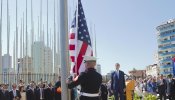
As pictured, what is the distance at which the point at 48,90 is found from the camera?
77.7 feet

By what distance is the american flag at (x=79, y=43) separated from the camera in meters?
8.02

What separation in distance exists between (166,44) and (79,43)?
6216 inches

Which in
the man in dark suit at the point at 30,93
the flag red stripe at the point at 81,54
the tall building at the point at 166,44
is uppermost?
the tall building at the point at 166,44

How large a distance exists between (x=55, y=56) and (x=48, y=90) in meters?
9.91

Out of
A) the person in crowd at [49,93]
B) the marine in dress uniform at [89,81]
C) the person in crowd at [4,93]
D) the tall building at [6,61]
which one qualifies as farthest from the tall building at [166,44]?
the marine in dress uniform at [89,81]

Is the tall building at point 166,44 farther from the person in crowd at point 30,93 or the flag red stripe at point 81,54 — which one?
the flag red stripe at point 81,54

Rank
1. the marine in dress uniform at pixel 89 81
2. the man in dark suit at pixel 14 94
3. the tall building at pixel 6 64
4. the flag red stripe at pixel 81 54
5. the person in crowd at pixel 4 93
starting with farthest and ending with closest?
1. the tall building at pixel 6 64
2. the man in dark suit at pixel 14 94
3. the person in crowd at pixel 4 93
4. the flag red stripe at pixel 81 54
5. the marine in dress uniform at pixel 89 81

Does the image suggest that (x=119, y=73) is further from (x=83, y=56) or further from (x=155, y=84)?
(x=155, y=84)

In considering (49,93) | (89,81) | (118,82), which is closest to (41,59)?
(49,93)

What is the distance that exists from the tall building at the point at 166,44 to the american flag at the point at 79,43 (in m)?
154

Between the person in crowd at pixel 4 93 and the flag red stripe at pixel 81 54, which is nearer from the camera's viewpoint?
the flag red stripe at pixel 81 54

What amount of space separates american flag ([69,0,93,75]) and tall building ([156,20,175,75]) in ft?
505

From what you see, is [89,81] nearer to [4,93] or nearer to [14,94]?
[4,93]

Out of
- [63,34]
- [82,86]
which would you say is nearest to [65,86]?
[82,86]
